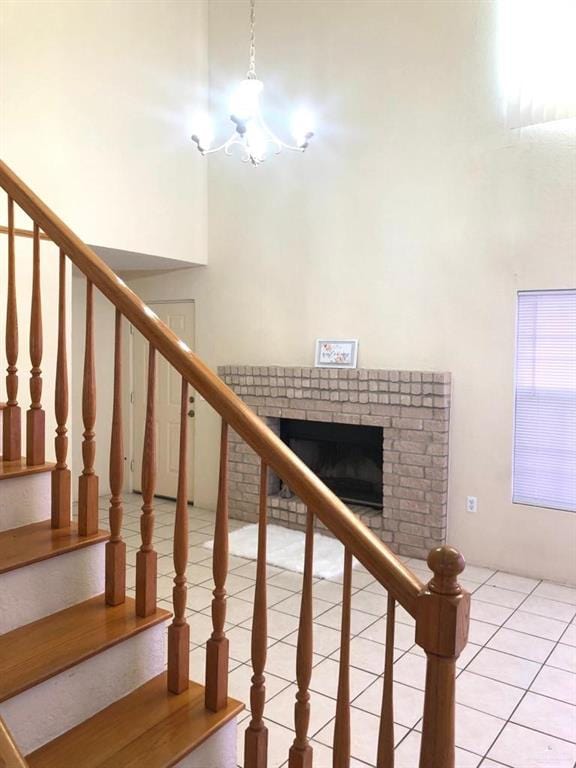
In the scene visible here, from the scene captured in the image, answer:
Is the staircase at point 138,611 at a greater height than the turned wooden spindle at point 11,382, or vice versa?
the turned wooden spindle at point 11,382

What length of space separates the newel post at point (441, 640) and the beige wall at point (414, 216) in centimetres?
310

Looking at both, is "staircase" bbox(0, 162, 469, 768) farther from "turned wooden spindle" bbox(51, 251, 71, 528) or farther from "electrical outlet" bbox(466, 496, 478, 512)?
"electrical outlet" bbox(466, 496, 478, 512)

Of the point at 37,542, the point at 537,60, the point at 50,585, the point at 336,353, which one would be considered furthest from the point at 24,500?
the point at 537,60

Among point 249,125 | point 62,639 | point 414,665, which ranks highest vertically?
point 249,125

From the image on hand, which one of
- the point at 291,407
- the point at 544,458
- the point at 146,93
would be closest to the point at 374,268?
the point at 291,407

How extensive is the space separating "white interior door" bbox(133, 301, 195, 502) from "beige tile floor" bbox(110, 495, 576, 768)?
5.93 feet

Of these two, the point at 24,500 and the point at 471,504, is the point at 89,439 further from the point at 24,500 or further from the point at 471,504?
the point at 471,504

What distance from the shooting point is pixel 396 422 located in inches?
174

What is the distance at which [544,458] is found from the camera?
396 centimetres

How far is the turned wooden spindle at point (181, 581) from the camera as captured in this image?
1.64 metres

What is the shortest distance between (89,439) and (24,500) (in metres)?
0.38

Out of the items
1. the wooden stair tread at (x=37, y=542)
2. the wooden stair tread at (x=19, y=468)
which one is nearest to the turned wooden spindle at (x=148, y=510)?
the wooden stair tread at (x=37, y=542)

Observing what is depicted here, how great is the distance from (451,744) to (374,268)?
12.4 feet

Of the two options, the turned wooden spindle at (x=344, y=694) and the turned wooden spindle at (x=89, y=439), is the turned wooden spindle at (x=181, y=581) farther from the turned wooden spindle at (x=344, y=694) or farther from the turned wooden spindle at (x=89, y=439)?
the turned wooden spindle at (x=344, y=694)
